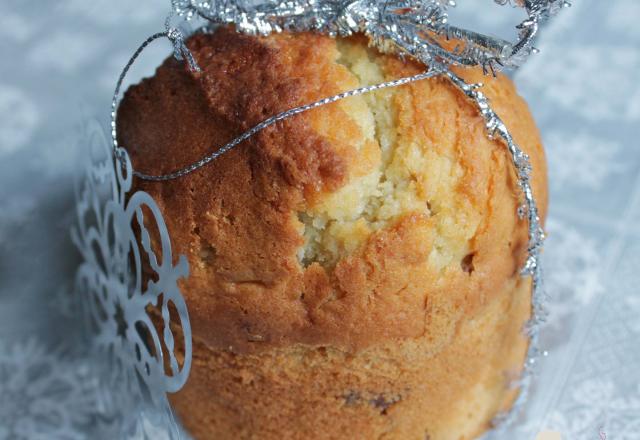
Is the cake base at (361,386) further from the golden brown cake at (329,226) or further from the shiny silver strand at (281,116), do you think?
the shiny silver strand at (281,116)

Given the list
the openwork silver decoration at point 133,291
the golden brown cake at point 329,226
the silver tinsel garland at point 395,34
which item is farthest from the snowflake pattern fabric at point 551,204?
the silver tinsel garland at point 395,34

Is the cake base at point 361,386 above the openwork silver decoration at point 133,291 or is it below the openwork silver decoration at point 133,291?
below

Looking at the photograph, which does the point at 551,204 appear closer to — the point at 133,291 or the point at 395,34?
the point at 395,34

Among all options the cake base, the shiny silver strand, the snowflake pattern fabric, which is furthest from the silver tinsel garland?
the snowflake pattern fabric

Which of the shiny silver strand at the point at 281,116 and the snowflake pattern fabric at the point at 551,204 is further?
the snowflake pattern fabric at the point at 551,204

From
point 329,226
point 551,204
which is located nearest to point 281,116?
point 329,226

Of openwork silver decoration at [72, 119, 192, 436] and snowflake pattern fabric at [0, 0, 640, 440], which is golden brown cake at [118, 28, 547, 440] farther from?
snowflake pattern fabric at [0, 0, 640, 440]
